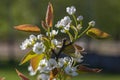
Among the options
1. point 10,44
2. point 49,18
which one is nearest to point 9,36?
point 10,44

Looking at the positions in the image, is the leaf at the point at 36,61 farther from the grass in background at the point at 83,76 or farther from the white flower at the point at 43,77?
the grass in background at the point at 83,76

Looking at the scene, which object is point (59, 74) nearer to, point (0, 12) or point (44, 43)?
point (44, 43)

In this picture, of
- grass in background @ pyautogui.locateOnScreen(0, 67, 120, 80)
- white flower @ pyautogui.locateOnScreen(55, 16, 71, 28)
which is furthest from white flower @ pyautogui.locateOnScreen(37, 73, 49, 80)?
grass in background @ pyautogui.locateOnScreen(0, 67, 120, 80)

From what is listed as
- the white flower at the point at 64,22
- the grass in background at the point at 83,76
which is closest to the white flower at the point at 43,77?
the white flower at the point at 64,22

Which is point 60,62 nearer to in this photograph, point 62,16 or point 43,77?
point 43,77

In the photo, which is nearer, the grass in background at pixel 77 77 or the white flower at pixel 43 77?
the white flower at pixel 43 77

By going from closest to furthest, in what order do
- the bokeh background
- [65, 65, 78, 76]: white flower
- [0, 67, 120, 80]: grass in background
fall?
[65, 65, 78, 76]: white flower, [0, 67, 120, 80]: grass in background, the bokeh background

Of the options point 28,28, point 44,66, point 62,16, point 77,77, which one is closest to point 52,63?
point 44,66

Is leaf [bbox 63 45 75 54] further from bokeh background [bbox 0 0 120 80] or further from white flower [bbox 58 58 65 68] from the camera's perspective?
bokeh background [bbox 0 0 120 80]
